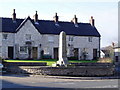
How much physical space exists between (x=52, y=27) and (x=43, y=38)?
3125 mm

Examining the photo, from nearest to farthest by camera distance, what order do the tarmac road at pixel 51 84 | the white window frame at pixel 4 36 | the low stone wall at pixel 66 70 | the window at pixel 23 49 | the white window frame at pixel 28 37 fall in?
the tarmac road at pixel 51 84 < the low stone wall at pixel 66 70 < the white window frame at pixel 4 36 < the window at pixel 23 49 < the white window frame at pixel 28 37

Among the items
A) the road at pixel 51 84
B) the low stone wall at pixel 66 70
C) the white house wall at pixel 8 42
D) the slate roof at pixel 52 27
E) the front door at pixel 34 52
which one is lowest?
the road at pixel 51 84

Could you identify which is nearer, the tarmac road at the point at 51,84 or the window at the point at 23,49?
the tarmac road at the point at 51,84

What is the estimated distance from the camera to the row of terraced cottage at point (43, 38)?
48656mm

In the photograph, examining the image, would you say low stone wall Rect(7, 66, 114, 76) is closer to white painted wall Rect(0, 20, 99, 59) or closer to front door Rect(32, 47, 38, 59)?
white painted wall Rect(0, 20, 99, 59)

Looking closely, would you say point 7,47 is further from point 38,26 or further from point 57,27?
point 57,27

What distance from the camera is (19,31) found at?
4881 cm

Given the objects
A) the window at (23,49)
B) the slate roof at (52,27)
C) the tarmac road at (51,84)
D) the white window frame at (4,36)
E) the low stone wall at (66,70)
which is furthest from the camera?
the window at (23,49)

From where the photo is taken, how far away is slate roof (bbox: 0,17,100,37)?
4893cm

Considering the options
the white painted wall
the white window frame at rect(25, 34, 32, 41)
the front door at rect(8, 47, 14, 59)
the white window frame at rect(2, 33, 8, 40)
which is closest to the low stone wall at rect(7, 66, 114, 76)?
the front door at rect(8, 47, 14, 59)

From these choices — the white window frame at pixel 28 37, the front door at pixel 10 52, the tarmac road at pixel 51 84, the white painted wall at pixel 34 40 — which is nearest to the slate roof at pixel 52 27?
the white painted wall at pixel 34 40

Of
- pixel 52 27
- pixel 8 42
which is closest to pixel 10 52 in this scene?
pixel 8 42

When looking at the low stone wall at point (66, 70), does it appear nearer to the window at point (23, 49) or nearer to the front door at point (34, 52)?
the window at point (23, 49)

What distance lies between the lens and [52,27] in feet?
172
